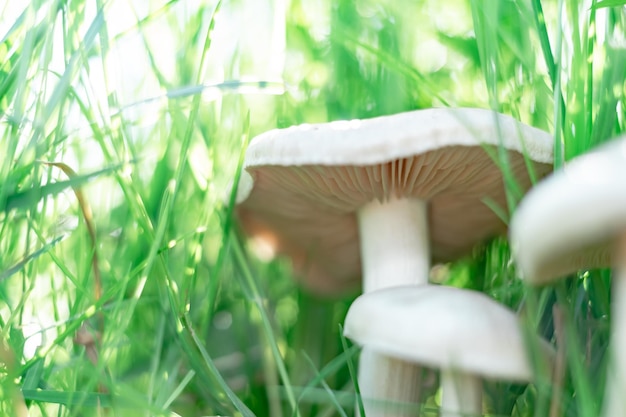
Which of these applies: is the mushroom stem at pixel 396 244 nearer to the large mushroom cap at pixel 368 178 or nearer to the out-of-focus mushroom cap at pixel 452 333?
the large mushroom cap at pixel 368 178

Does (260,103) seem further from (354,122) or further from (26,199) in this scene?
(26,199)

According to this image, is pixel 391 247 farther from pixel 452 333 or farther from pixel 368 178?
pixel 452 333

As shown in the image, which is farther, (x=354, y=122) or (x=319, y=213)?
(x=319, y=213)

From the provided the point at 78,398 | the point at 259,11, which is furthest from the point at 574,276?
the point at 259,11

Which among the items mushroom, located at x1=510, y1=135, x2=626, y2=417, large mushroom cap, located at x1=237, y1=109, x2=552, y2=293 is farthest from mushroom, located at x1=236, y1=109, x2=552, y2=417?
mushroom, located at x1=510, y1=135, x2=626, y2=417

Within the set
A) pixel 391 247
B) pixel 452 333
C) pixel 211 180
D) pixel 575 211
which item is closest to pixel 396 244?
pixel 391 247

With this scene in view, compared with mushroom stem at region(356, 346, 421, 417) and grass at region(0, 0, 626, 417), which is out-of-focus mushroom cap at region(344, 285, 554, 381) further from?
mushroom stem at region(356, 346, 421, 417)
